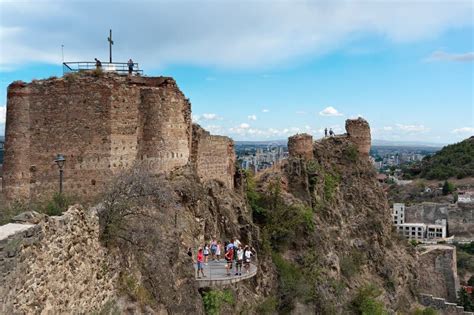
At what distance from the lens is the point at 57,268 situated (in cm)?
827

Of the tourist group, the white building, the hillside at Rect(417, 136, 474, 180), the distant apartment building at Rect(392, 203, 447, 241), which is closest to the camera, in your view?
the tourist group

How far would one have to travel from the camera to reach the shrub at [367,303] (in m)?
24.9

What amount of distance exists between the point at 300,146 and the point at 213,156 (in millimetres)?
8923

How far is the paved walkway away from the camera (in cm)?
Answer: 1453

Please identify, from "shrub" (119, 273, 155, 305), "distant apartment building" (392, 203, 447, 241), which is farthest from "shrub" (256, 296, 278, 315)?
"distant apartment building" (392, 203, 447, 241)

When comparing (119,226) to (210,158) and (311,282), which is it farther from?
(311,282)

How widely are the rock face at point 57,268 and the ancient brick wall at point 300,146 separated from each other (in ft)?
63.7

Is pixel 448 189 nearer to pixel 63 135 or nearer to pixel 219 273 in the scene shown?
pixel 219 273

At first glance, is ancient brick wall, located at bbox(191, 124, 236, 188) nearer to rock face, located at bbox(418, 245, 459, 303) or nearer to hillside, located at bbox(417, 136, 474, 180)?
rock face, located at bbox(418, 245, 459, 303)

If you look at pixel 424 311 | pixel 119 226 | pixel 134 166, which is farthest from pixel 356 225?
pixel 119 226

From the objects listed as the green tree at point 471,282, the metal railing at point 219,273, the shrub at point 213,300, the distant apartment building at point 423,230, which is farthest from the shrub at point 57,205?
the distant apartment building at point 423,230

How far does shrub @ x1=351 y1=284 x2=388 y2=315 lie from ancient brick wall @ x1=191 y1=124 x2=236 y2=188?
8.70 metres

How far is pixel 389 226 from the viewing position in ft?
112

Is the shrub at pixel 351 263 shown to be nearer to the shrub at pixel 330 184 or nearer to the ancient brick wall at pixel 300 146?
the shrub at pixel 330 184
